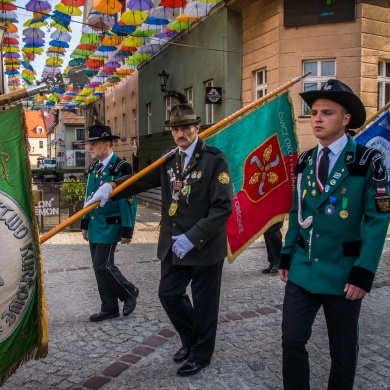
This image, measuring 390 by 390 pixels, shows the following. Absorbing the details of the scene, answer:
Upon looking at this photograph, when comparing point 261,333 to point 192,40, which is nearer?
point 261,333

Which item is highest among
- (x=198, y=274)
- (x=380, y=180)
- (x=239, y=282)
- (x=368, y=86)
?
(x=368, y=86)

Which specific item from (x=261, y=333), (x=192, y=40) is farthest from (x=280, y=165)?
(x=192, y=40)

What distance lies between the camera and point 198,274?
3752 mm

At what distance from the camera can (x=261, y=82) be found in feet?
47.0

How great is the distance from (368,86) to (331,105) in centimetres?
1073

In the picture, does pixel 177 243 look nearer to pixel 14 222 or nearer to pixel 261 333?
pixel 14 222

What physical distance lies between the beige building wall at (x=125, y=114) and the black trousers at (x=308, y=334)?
2239 cm

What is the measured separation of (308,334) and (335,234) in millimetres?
606

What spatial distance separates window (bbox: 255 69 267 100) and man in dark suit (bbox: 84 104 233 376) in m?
10.6

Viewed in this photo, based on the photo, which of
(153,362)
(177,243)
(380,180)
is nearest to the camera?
(380,180)

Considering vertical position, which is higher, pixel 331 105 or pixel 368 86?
pixel 368 86

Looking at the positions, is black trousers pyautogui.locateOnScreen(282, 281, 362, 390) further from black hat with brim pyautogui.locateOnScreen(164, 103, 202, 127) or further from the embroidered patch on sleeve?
black hat with brim pyautogui.locateOnScreen(164, 103, 202, 127)

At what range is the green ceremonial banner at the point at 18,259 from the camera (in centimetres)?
274

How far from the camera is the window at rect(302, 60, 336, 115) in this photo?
1296 centimetres
